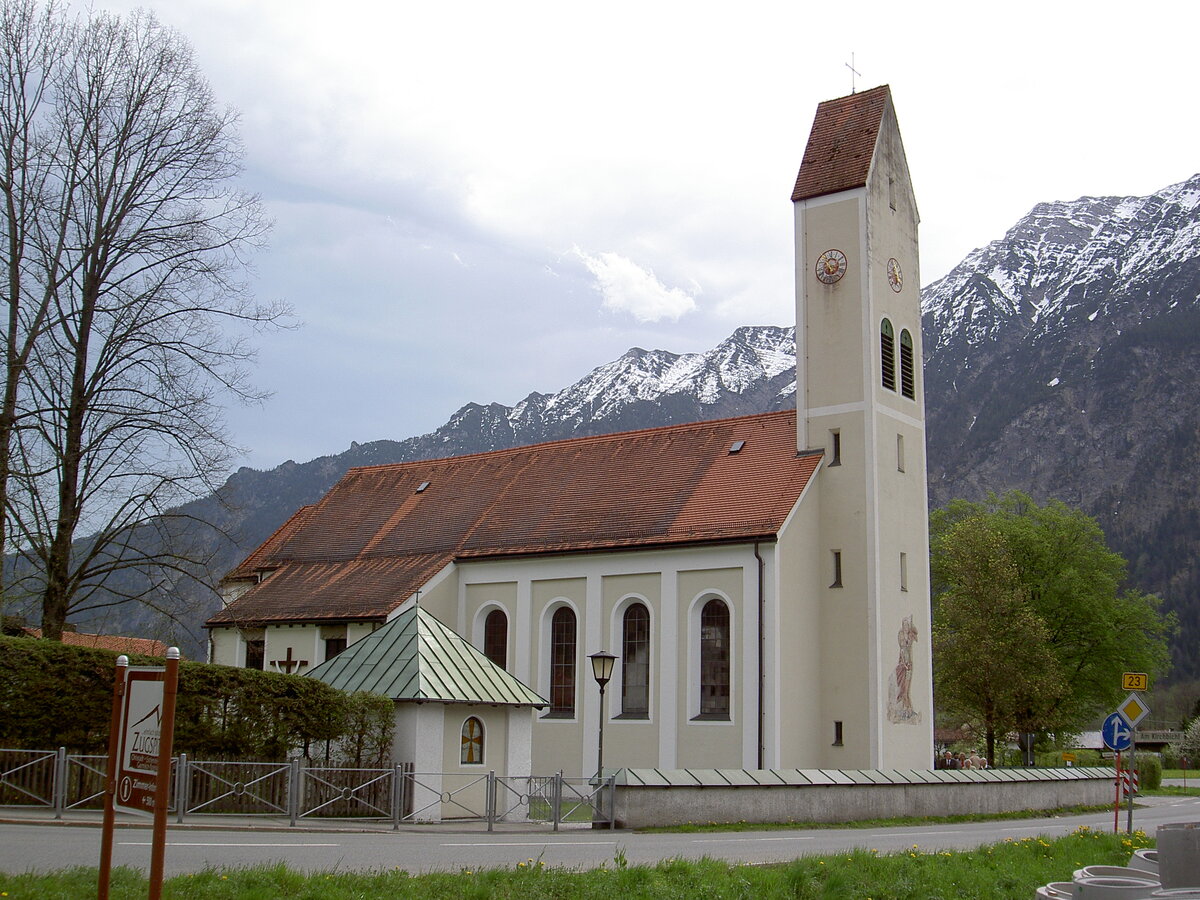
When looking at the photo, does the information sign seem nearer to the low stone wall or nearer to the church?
the low stone wall

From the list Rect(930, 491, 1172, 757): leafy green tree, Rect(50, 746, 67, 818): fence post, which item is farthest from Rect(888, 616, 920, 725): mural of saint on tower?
Rect(50, 746, 67, 818): fence post

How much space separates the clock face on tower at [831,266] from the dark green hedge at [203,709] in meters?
18.9

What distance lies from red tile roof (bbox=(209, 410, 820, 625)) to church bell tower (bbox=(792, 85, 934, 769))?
167 cm

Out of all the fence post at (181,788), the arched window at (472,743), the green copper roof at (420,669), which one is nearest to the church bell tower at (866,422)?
the green copper roof at (420,669)

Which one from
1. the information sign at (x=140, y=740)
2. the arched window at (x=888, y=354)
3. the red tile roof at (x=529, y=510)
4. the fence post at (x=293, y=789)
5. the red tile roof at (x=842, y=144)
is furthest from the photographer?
the red tile roof at (x=842, y=144)

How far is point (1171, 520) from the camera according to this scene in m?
169

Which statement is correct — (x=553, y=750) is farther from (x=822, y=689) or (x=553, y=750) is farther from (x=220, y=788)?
(x=220, y=788)

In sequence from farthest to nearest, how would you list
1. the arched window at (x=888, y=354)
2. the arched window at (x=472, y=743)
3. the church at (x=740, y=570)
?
the arched window at (x=888, y=354)
the church at (x=740, y=570)
the arched window at (x=472, y=743)

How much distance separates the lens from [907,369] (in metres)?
37.0

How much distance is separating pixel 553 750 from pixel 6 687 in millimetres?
17666

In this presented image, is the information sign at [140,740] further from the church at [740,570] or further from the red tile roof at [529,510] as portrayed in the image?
the red tile roof at [529,510]

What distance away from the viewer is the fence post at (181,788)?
Answer: 64.1 ft

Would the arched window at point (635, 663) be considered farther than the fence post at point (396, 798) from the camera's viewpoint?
Yes

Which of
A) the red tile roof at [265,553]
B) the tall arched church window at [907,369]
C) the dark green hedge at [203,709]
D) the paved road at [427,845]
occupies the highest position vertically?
the tall arched church window at [907,369]
